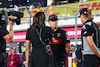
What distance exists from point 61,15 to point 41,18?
10.2 metres

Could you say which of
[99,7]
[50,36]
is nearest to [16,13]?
[50,36]

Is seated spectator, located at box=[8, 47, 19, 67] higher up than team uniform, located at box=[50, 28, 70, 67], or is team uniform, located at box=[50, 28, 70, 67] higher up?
team uniform, located at box=[50, 28, 70, 67]

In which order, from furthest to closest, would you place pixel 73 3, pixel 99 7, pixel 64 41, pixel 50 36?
pixel 73 3, pixel 99 7, pixel 64 41, pixel 50 36

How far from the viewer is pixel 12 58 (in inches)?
416

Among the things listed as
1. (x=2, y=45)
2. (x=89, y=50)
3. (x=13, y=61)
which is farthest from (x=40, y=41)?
(x=13, y=61)

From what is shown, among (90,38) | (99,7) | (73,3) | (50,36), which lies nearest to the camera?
(90,38)

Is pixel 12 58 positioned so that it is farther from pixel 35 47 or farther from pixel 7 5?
pixel 7 5

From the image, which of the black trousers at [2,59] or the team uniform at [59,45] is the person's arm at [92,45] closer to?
the team uniform at [59,45]

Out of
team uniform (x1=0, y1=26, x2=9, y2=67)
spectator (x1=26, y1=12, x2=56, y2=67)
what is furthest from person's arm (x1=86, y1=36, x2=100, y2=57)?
team uniform (x1=0, y1=26, x2=9, y2=67)

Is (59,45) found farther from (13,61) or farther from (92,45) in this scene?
(13,61)

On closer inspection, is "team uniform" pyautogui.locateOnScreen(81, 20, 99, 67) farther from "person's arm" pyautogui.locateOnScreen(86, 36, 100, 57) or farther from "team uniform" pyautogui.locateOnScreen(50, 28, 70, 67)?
"team uniform" pyautogui.locateOnScreen(50, 28, 70, 67)

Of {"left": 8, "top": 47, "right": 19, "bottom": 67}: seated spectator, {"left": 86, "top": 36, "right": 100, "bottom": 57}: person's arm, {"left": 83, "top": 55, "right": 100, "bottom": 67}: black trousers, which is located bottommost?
{"left": 8, "top": 47, "right": 19, "bottom": 67}: seated spectator

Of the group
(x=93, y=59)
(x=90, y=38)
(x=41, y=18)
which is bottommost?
(x=93, y=59)

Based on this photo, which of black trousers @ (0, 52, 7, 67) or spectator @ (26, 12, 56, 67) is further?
spectator @ (26, 12, 56, 67)
